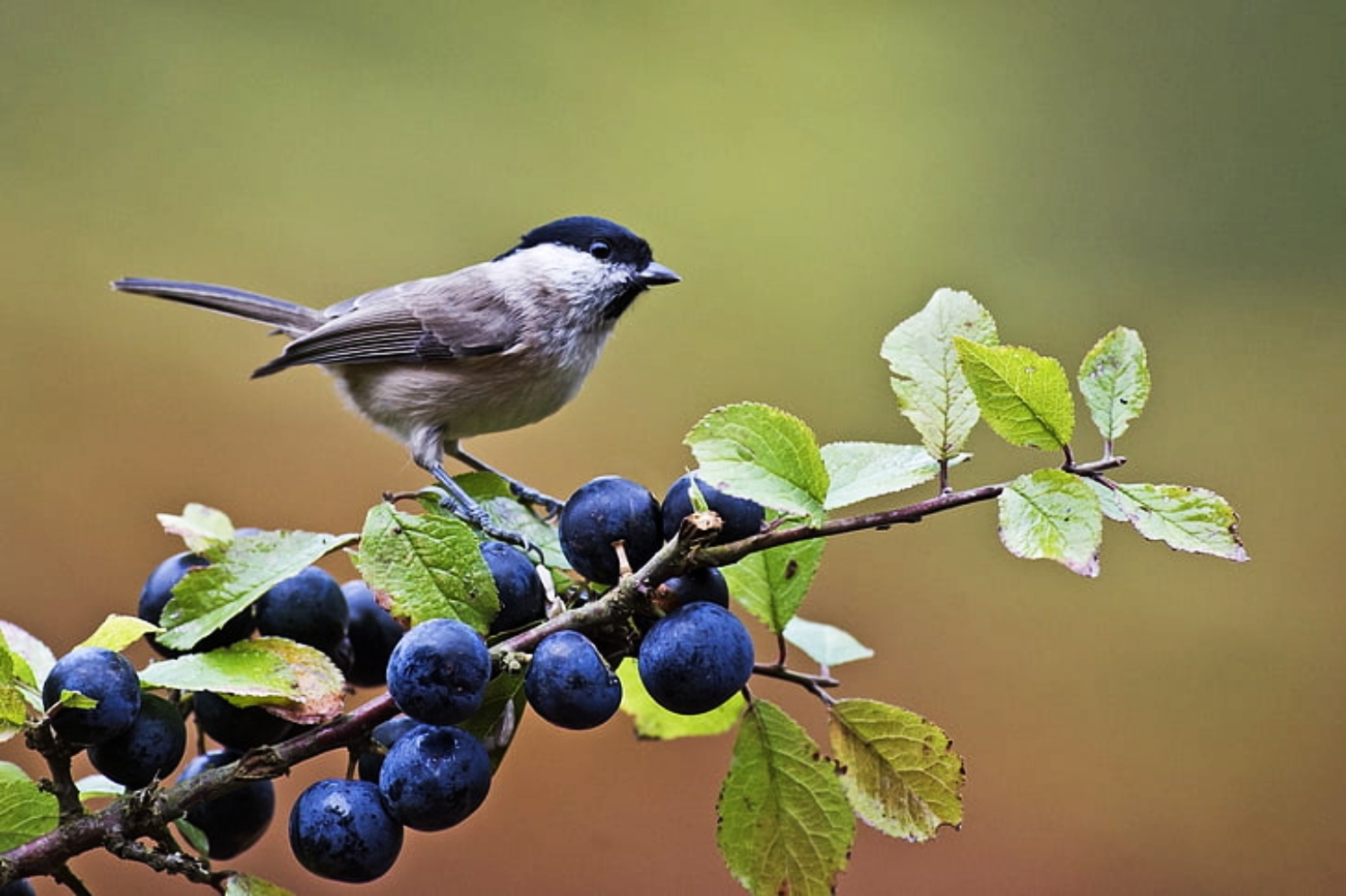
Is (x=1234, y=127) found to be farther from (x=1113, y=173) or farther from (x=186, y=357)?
(x=186, y=357)

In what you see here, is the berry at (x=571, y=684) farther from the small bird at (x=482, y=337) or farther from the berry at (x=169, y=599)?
the small bird at (x=482, y=337)

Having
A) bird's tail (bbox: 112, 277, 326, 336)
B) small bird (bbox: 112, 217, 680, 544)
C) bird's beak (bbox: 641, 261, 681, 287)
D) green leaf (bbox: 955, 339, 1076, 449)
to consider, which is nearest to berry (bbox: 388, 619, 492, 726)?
green leaf (bbox: 955, 339, 1076, 449)

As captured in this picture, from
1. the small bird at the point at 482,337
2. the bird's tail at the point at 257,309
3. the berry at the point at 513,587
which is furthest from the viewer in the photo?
the bird's tail at the point at 257,309

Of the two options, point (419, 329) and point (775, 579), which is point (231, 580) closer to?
point (775, 579)

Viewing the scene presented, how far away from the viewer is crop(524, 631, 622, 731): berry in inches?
20.4

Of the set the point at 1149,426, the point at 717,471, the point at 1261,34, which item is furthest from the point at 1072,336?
the point at 717,471

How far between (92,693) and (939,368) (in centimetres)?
39

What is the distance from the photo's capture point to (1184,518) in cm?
51

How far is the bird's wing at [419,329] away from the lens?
1.43m

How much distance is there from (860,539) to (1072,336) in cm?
71

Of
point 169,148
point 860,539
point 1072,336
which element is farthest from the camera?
point 169,148

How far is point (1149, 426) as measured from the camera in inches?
111

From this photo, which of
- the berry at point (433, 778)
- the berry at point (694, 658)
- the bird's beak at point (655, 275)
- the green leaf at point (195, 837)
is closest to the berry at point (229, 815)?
the green leaf at point (195, 837)

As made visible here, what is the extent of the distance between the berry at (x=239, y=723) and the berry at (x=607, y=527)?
16cm
